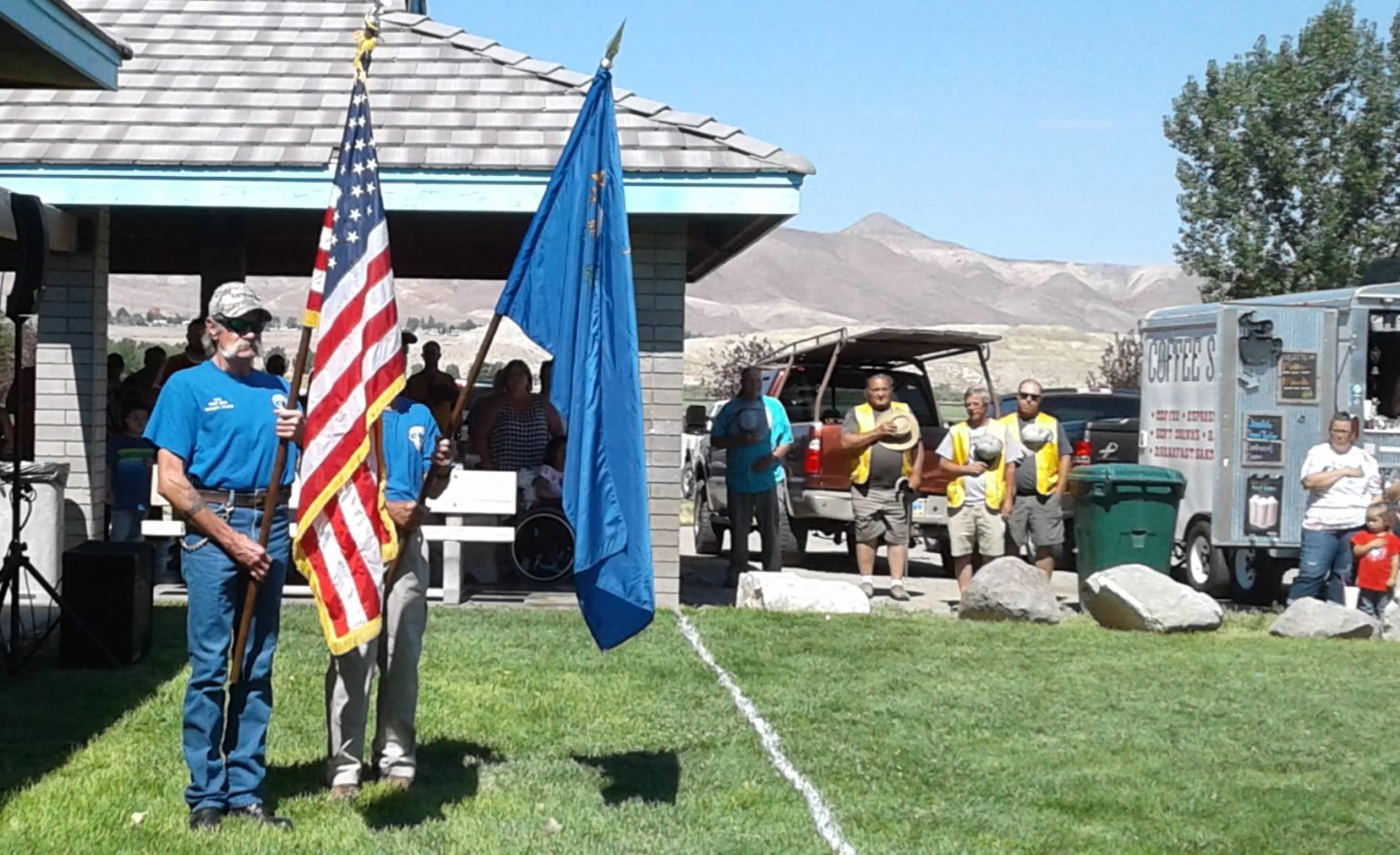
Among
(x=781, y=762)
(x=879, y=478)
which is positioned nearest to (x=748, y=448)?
(x=879, y=478)

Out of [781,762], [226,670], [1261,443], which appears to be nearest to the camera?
[226,670]

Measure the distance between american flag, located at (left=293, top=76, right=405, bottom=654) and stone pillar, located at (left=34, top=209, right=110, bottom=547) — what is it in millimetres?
6747

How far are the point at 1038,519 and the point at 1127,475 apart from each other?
78 cm

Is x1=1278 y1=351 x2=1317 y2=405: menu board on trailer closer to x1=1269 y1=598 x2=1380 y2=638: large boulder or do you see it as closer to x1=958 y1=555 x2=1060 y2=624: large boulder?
x1=1269 y1=598 x2=1380 y2=638: large boulder

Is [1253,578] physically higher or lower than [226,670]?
lower

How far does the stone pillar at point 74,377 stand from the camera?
1304 centimetres

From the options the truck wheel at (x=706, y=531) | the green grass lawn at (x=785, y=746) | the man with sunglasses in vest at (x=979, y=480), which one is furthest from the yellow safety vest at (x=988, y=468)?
the truck wheel at (x=706, y=531)

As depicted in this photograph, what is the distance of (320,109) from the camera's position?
13477mm

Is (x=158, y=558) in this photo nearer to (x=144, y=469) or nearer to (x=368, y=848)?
(x=144, y=469)

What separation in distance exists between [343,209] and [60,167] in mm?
6387

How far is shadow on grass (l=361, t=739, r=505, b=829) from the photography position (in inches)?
275

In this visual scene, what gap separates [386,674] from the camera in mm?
7336

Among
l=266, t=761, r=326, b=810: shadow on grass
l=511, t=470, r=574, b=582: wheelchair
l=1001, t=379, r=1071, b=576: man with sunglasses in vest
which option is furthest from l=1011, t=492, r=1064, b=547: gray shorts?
l=266, t=761, r=326, b=810: shadow on grass

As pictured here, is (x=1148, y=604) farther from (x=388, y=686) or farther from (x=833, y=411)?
(x=388, y=686)
